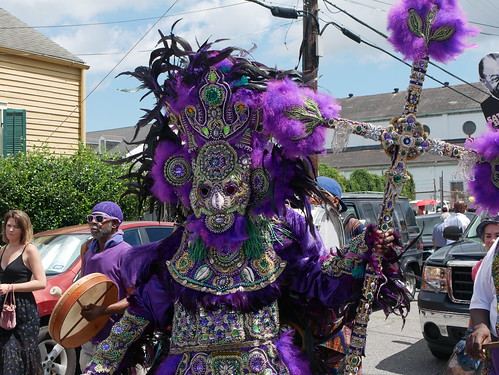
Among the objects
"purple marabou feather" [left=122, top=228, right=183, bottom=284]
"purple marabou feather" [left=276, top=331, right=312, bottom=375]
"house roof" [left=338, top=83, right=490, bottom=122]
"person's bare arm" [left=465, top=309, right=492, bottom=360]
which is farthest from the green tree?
"house roof" [left=338, top=83, right=490, bottom=122]

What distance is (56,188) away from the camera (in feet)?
33.6

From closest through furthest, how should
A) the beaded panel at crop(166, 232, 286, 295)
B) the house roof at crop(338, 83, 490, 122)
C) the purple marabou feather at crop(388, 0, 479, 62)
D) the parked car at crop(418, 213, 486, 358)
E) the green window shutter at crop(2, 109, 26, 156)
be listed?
the purple marabou feather at crop(388, 0, 479, 62) → the beaded panel at crop(166, 232, 286, 295) → the parked car at crop(418, 213, 486, 358) → the green window shutter at crop(2, 109, 26, 156) → the house roof at crop(338, 83, 490, 122)

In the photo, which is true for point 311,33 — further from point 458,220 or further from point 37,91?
point 37,91

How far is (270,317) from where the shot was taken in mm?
2930

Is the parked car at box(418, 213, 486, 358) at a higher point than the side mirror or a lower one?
lower

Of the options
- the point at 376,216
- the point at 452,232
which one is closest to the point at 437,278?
the point at 452,232

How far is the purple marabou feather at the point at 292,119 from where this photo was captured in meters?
2.78

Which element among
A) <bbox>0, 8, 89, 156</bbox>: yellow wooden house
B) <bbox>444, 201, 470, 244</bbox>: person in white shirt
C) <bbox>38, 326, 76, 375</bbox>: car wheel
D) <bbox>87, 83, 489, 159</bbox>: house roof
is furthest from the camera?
<bbox>87, 83, 489, 159</bbox>: house roof

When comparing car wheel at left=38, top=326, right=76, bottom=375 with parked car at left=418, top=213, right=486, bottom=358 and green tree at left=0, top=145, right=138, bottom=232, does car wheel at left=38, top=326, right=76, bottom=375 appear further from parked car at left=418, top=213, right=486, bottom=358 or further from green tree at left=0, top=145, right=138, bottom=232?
green tree at left=0, top=145, right=138, bottom=232

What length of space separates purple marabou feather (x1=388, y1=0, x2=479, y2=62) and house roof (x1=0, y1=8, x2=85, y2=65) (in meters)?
12.6

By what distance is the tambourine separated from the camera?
11.2 ft

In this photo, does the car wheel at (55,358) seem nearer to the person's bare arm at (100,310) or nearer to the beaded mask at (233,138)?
the person's bare arm at (100,310)

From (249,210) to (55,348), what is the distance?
3.61 m

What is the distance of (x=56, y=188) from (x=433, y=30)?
340 inches
